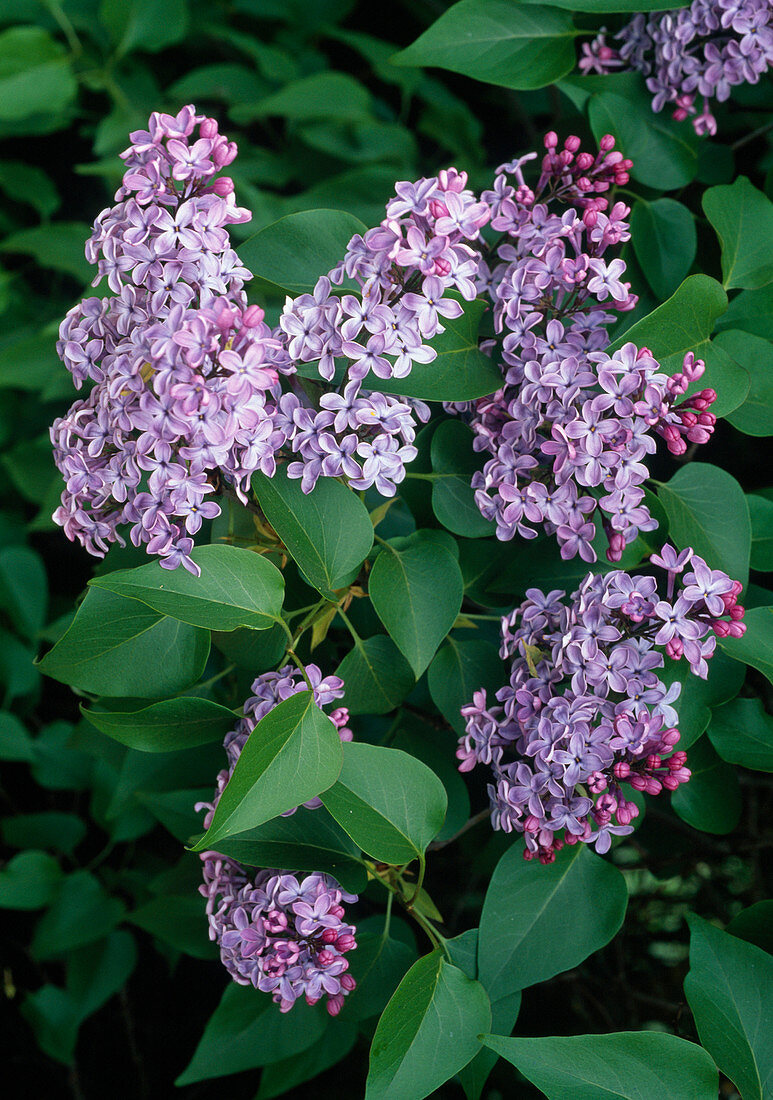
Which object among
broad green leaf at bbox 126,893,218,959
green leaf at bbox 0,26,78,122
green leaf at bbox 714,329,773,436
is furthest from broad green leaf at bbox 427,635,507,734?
green leaf at bbox 0,26,78,122

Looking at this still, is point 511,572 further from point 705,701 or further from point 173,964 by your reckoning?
point 173,964

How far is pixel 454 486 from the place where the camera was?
1.94 feet

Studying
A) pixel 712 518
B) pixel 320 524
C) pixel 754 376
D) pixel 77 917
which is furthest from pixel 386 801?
pixel 77 917

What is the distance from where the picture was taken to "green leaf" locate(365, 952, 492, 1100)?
1.65 ft

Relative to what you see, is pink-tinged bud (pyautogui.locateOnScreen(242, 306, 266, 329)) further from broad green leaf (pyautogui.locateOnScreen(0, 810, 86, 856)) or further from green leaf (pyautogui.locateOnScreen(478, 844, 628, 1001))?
broad green leaf (pyautogui.locateOnScreen(0, 810, 86, 856))

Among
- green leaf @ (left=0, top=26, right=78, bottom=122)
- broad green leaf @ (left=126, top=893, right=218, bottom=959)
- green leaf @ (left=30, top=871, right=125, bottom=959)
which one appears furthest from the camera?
green leaf @ (left=0, top=26, right=78, bottom=122)

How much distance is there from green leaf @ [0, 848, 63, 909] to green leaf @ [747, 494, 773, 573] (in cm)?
90

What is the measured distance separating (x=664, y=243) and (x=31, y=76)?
3.08 feet

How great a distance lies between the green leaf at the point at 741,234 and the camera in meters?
0.64

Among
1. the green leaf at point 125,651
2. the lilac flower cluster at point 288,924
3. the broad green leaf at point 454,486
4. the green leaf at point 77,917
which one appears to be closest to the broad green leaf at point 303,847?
the lilac flower cluster at point 288,924

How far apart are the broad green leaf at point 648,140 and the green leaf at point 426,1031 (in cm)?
61

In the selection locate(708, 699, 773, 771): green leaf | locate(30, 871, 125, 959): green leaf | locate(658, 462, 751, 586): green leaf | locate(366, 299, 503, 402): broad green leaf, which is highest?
locate(366, 299, 503, 402): broad green leaf

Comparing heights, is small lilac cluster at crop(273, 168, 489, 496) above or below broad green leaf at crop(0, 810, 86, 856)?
above

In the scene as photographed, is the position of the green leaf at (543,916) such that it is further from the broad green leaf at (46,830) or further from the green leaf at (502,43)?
the broad green leaf at (46,830)
